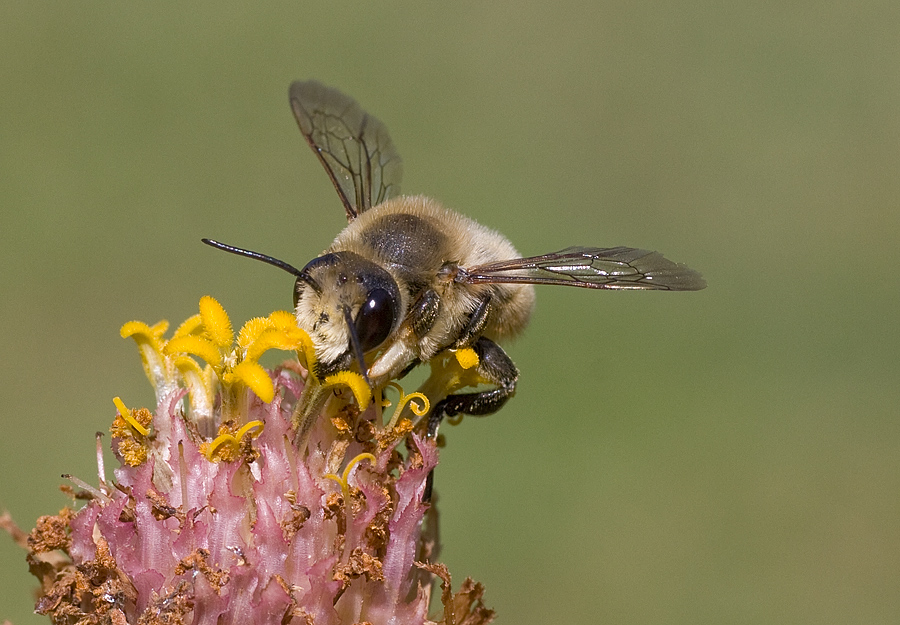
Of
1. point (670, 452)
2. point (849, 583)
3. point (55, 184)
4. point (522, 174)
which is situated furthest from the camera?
point (522, 174)

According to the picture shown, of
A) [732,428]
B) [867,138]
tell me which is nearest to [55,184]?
[732,428]

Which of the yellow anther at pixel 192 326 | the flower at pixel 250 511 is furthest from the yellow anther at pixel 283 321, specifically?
the yellow anther at pixel 192 326

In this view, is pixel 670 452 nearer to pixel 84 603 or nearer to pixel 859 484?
pixel 859 484

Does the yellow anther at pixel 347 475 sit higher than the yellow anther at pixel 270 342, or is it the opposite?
the yellow anther at pixel 270 342

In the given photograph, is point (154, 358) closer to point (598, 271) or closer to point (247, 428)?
point (247, 428)

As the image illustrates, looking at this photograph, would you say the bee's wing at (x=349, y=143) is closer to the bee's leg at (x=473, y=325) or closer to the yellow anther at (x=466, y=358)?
the bee's leg at (x=473, y=325)

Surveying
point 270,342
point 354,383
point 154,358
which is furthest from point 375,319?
point 154,358
